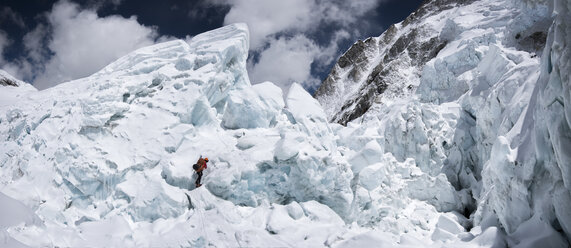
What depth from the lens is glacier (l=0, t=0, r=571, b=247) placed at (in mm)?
7102

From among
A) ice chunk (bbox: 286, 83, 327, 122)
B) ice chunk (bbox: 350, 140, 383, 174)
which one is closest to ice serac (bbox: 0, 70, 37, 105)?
ice chunk (bbox: 286, 83, 327, 122)

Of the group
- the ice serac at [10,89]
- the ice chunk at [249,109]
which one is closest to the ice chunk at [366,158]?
the ice chunk at [249,109]

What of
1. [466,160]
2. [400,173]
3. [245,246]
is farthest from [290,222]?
[466,160]

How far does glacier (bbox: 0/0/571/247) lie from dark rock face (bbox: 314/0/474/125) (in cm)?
2292

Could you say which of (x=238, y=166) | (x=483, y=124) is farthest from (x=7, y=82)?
(x=483, y=124)

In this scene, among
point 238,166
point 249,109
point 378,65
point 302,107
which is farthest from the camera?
point 378,65

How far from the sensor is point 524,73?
43.0 feet

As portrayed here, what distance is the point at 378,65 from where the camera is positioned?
47.0 metres

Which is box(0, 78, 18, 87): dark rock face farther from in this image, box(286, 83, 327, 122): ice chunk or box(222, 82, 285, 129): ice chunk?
box(286, 83, 327, 122): ice chunk

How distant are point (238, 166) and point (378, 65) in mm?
39936

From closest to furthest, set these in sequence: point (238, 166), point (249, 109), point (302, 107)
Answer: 1. point (238, 166)
2. point (249, 109)
3. point (302, 107)

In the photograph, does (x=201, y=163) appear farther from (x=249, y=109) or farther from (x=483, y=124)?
(x=483, y=124)

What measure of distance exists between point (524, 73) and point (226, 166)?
1098 cm

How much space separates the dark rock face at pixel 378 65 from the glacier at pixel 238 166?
2292 centimetres
